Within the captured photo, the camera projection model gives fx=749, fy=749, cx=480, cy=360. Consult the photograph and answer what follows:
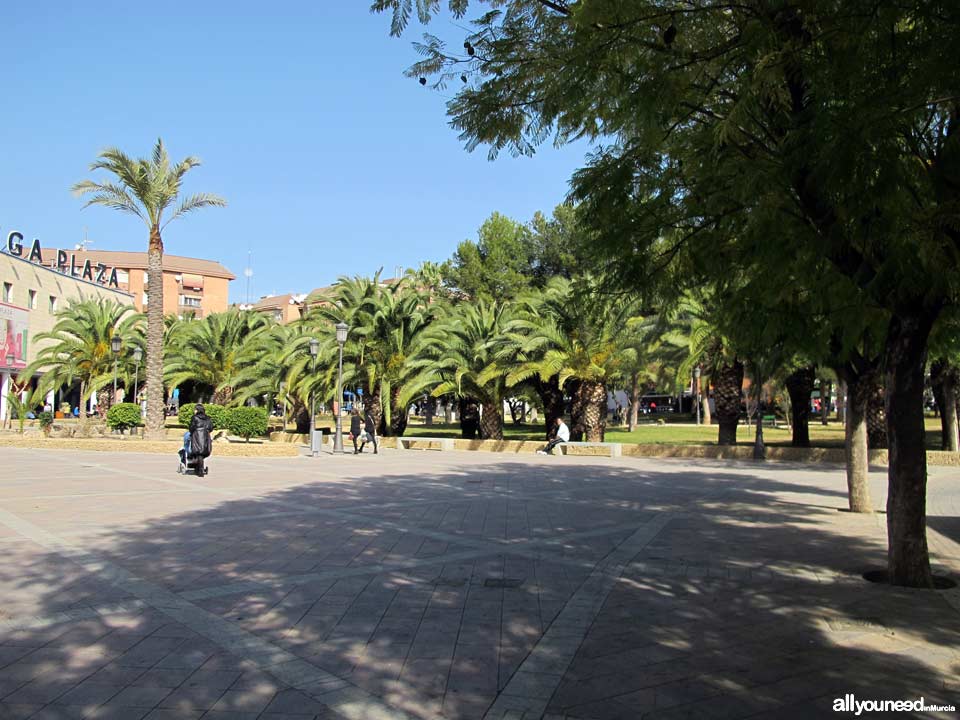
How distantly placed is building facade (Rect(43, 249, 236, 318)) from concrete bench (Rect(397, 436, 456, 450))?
72.0 metres

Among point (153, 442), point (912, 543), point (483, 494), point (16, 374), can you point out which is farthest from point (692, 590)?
point (16, 374)

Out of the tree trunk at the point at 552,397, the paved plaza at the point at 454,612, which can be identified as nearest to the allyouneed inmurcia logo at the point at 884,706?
the paved plaza at the point at 454,612

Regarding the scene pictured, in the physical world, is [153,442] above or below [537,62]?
below

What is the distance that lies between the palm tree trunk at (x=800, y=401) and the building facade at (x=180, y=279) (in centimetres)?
8120

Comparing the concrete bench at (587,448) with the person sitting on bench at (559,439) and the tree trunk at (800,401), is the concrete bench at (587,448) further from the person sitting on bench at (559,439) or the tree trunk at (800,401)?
the tree trunk at (800,401)

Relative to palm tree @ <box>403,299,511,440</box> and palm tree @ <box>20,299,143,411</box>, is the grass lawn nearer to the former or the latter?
palm tree @ <box>403,299,511,440</box>

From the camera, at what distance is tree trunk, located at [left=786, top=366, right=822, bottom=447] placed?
1029 inches

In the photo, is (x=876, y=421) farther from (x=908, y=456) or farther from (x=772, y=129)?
(x=772, y=129)

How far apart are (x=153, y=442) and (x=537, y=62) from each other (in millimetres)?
21582

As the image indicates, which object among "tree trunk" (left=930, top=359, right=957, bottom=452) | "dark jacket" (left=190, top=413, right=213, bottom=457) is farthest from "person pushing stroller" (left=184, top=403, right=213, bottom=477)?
"tree trunk" (left=930, top=359, right=957, bottom=452)

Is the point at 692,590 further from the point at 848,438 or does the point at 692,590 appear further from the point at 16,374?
the point at 16,374

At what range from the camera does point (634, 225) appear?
6578 millimetres

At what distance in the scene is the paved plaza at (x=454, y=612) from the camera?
4180 mm

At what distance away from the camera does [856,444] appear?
11055mm
